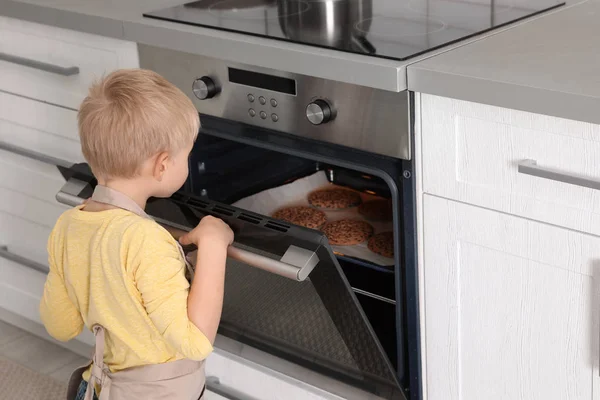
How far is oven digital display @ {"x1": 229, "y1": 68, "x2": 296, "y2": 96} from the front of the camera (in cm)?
153

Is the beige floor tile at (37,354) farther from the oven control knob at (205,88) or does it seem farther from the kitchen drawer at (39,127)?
the oven control knob at (205,88)

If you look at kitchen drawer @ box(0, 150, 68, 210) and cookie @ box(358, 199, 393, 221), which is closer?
cookie @ box(358, 199, 393, 221)

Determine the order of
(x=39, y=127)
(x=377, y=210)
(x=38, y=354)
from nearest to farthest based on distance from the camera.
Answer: (x=377, y=210) → (x=39, y=127) → (x=38, y=354)

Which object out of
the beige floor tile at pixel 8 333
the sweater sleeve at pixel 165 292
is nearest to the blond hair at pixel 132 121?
the sweater sleeve at pixel 165 292

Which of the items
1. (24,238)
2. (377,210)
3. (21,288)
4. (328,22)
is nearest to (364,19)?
(328,22)

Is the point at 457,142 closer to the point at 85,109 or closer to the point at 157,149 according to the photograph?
the point at 157,149

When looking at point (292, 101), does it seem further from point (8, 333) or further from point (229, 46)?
point (8, 333)

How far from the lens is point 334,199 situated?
1.87 meters

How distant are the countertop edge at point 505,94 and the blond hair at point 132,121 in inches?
13.4

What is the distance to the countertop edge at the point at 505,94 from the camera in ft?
3.85

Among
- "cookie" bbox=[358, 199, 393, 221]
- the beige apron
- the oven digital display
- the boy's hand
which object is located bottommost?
the beige apron

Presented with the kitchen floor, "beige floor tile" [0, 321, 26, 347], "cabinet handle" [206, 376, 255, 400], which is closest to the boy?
"cabinet handle" [206, 376, 255, 400]

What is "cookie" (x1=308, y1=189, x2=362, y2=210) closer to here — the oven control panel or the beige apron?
the oven control panel

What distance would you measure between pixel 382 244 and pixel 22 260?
1.03 metres
